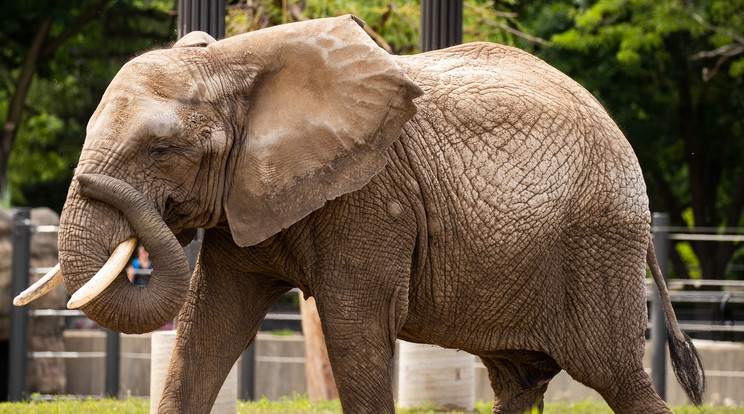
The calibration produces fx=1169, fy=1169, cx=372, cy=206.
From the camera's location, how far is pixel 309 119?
5227 mm

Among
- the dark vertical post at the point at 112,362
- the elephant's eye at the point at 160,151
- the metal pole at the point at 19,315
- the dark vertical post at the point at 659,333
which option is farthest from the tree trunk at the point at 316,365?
the elephant's eye at the point at 160,151

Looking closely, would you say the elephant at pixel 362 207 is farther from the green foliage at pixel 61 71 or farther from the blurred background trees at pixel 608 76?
the green foliage at pixel 61 71

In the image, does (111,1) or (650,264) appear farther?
(111,1)

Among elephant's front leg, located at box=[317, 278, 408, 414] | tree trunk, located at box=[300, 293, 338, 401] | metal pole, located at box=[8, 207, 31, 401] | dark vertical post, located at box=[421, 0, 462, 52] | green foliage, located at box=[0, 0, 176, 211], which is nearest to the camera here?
elephant's front leg, located at box=[317, 278, 408, 414]

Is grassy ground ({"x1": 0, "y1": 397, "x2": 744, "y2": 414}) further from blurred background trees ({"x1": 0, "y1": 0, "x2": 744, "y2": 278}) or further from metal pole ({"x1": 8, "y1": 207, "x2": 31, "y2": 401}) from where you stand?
blurred background trees ({"x1": 0, "y1": 0, "x2": 744, "y2": 278})

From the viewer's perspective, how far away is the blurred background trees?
17.7m

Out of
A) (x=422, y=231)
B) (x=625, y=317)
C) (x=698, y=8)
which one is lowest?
(x=625, y=317)

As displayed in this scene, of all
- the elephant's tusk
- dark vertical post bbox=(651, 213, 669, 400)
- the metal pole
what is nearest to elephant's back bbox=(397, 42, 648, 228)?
the elephant's tusk

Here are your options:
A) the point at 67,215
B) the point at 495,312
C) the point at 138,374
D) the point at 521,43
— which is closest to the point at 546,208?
the point at 495,312

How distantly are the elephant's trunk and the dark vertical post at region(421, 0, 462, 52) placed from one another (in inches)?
151

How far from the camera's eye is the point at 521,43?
1714 cm

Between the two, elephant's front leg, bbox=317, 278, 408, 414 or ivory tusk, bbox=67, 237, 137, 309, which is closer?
ivory tusk, bbox=67, 237, 137, 309

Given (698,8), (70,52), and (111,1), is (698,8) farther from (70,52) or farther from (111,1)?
(70,52)

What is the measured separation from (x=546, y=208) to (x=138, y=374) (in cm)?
904
